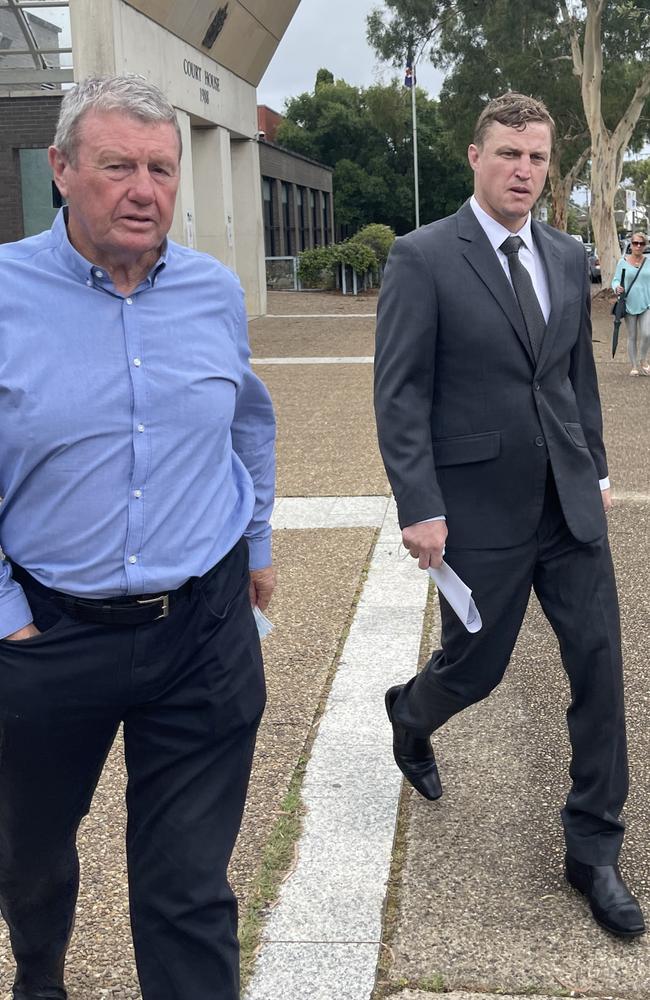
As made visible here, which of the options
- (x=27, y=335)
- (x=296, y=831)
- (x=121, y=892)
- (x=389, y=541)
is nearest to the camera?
(x=27, y=335)

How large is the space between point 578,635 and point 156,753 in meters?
1.21

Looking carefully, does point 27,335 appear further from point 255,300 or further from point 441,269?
point 255,300

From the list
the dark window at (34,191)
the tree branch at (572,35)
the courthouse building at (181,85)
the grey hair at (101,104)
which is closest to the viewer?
the grey hair at (101,104)

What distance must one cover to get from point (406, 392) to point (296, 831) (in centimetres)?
133

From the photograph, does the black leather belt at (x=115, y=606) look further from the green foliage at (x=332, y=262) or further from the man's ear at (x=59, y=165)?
the green foliage at (x=332, y=262)

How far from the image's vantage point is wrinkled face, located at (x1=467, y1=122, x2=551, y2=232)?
3.06 metres

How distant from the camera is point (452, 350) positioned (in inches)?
122

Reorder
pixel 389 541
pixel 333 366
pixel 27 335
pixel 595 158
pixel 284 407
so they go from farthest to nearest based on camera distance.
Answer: pixel 595 158 → pixel 333 366 → pixel 284 407 → pixel 389 541 → pixel 27 335

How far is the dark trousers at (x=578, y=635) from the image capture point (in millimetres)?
3084

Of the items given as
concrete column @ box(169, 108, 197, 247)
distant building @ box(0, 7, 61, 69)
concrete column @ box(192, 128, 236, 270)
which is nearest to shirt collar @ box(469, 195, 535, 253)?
concrete column @ box(169, 108, 197, 247)

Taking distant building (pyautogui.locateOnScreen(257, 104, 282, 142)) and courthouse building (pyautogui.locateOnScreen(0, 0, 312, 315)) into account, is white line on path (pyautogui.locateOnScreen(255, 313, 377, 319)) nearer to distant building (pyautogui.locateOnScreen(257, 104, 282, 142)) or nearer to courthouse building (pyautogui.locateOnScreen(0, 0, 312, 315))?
courthouse building (pyautogui.locateOnScreen(0, 0, 312, 315))

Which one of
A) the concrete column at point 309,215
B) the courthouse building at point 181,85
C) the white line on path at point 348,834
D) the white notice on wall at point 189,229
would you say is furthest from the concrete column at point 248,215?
the concrete column at point 309,215

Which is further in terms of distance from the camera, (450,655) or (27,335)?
(450,655)

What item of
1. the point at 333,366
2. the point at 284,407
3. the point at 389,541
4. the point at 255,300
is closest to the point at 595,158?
the point at 255,300
